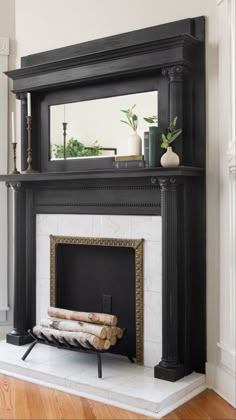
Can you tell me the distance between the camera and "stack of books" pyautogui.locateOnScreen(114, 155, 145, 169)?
11.4 ft

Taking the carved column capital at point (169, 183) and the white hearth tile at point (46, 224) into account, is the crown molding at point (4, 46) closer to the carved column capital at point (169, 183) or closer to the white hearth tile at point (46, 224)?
the white hearth tile at point (46, 224)

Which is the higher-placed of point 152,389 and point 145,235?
point 145,235

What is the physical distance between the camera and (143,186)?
353cm

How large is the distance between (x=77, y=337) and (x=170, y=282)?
0.69 meters

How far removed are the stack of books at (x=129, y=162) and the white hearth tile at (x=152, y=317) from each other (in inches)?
32.3

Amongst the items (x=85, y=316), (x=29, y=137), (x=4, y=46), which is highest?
(x=4, y=46)

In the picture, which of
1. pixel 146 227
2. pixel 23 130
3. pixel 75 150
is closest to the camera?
pixel 146 227

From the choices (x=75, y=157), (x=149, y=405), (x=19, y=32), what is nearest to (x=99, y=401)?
(x=149, y=405)

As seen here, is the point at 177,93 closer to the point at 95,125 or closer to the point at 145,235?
the point at 95,125

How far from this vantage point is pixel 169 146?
3277mm

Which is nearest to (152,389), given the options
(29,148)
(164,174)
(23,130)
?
(164,174)

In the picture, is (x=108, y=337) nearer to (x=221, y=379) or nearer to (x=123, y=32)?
(x=221, y=379)

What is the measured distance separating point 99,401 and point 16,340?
108 cm

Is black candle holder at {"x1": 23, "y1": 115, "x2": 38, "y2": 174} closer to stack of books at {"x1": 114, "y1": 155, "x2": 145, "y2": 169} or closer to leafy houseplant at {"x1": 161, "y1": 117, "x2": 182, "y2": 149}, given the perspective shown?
stack of books at {"x1": 114, "y1": 155, "x2": 145, "y2": 169}
